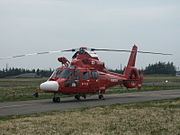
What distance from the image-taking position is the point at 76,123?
39.3 ft

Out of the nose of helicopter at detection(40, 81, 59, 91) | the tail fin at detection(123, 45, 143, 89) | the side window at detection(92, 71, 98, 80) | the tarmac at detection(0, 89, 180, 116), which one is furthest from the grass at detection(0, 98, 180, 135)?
the tail fin at detection(123, 45, 143, 89)

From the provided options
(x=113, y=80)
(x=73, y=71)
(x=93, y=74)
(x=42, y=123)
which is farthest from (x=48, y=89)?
(x=42, y=123)

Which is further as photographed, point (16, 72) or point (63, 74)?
point (16, 72)

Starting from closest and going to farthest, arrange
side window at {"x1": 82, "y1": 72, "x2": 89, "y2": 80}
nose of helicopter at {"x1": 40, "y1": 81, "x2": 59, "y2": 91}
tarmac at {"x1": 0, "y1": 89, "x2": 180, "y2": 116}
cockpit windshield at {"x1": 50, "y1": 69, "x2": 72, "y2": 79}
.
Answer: tarmac at {"x1": 0, "y1": 89, "x2": 180, "y2": 116}
nose of helicopter at {"x1": 40, "y1": 81, "x2": 59, "y2": 91}
cockpit windshield at {"x1": 50, "y1": 69, "x2": 72, "y2": 79}
side window at {"x1": 82, "y1": 72, "x2": 89, "y2": 80}

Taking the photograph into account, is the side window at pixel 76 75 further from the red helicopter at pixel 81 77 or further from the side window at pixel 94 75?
the side window at pixel 94 75

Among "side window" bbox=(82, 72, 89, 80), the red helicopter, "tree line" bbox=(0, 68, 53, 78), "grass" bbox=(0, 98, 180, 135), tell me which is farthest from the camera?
"tree line" bbox=(0, 68, 53, 78)

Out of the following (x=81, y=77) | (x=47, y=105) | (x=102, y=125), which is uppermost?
(x=81, y=77)

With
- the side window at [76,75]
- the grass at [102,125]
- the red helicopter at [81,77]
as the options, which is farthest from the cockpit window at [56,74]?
the grass at [102,125]

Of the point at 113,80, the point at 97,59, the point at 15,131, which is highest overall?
the point at 97,59

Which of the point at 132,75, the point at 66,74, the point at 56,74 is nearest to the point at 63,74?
the point at 66,74

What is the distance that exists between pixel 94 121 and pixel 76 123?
745 millimetres

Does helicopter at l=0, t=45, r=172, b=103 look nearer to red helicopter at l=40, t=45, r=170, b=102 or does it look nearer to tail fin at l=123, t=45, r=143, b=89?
red helicopter at l=40, t=45, r=170, b=102

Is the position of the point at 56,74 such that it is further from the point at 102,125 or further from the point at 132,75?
the point at 102,125

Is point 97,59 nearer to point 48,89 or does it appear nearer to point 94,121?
point 48,89
